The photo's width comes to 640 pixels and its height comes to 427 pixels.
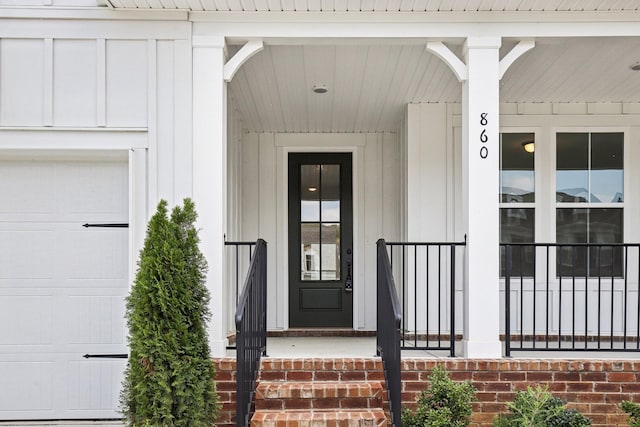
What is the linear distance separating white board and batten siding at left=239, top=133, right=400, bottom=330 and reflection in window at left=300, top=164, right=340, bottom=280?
0.22 meters

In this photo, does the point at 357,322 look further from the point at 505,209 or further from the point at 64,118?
the point at 64,118

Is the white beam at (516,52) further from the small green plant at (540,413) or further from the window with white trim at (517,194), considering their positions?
the small green plant at (540,413)

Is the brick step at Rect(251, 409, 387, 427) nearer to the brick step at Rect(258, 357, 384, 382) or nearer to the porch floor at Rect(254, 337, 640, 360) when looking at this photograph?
the brick step at Rect(258, 357, 384, 382)

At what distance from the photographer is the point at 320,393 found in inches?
151


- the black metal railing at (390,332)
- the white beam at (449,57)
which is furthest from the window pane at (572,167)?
the black metal railing at (390,332)

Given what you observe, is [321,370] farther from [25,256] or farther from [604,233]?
[604,233]

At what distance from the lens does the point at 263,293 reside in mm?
4375

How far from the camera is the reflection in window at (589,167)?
5793mm

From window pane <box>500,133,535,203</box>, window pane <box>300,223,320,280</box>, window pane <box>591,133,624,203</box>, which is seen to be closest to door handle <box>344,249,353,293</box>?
window pane <box>300,223,320,280</box>

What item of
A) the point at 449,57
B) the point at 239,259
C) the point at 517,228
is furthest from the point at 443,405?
the point at 239,259

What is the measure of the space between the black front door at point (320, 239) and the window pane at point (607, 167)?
2743mm

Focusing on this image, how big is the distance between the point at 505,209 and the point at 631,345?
1779 millimetres

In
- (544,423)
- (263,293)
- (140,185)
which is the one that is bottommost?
(544,423)

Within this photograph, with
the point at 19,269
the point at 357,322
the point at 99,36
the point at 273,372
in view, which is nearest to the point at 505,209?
the point at 357,322
